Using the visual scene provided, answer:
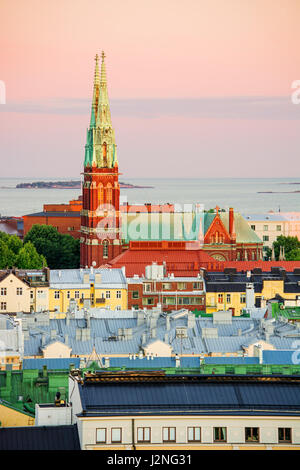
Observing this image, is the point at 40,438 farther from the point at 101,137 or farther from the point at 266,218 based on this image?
the point at 266,218

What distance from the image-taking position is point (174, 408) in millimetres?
33125

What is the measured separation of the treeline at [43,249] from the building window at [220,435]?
259 feet

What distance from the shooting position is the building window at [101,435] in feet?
106

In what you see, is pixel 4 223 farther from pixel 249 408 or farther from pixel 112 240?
pixel 249 408

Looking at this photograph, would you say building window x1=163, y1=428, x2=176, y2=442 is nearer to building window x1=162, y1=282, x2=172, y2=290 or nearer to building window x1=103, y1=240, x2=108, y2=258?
building window x1=162, y1=282, x2=172, y2=290

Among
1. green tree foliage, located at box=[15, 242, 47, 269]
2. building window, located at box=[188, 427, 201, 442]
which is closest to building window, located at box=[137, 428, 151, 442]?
building window, located at box=[188, 427, 201, 442]

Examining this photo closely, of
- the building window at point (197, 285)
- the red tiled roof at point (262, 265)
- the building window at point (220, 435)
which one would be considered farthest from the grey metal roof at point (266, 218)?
the building window at point (220, 435)

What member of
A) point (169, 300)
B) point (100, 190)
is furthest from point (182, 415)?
point (100, 190)

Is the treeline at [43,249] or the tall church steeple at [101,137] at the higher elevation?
the tall church steeple at [101,137]

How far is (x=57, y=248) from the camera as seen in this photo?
435 feet

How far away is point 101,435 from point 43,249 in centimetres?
10103

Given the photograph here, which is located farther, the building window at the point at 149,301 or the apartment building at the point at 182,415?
the building window at the point at 149,301

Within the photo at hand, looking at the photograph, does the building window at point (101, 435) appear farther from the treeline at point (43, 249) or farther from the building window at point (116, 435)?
the treeline at point (43, 249)
